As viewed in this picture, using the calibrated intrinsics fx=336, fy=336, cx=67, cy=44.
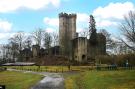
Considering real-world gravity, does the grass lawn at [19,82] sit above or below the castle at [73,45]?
below

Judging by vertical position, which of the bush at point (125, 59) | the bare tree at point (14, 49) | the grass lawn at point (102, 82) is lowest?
the grass lawn at point (102, 82)

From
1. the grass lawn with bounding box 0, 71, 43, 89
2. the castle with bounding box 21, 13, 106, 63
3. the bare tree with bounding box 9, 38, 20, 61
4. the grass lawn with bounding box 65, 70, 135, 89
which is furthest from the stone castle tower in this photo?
the grass lawn with bounding box 65, 70, 135, 89

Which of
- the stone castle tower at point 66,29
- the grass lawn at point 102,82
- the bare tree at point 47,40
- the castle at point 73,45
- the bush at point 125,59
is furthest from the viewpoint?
the bare tree at point 47,40

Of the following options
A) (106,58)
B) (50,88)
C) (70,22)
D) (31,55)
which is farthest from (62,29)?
(50,88)

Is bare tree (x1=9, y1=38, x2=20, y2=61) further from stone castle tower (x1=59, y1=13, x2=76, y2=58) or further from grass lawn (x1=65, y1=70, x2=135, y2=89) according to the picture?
grass lawn (x1=65, y1=70, x2=135, y2=89)

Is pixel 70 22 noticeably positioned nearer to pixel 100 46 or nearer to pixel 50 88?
pixel 100 46

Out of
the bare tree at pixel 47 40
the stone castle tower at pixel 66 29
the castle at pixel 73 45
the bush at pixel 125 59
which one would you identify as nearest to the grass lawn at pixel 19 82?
the bush at pixel 125 59

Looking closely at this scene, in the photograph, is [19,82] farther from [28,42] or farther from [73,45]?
[28,42]

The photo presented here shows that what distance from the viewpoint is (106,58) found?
4257 inches

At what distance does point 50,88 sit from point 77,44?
8024 centimetres

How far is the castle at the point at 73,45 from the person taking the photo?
115 metres

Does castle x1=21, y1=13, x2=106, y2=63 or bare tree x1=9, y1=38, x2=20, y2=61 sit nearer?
castle x1=21, y1=13, x2=106, y2=63

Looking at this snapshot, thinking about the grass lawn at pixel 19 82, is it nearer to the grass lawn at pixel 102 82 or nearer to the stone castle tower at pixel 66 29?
the grass lawn at pixel 102 82

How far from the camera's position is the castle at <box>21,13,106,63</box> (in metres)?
115
